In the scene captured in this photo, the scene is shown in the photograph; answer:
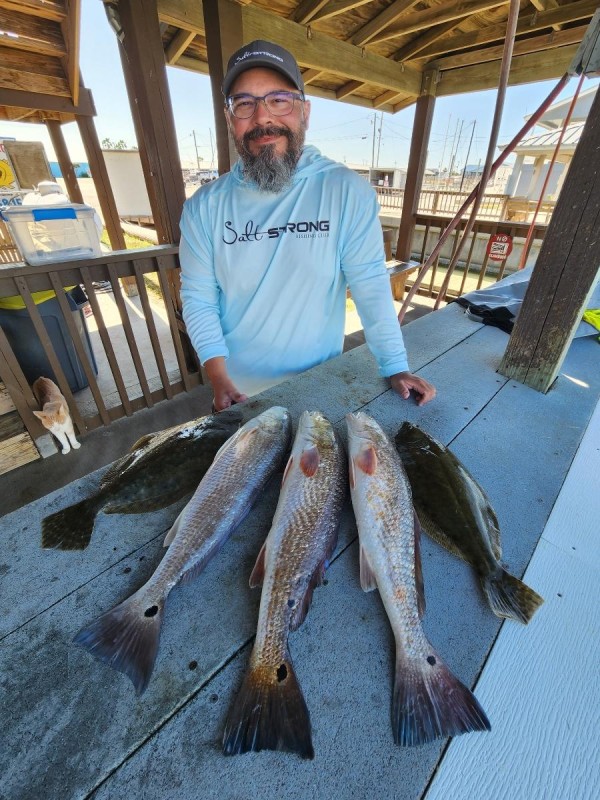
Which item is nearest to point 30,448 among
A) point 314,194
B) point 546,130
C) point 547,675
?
point 314,194

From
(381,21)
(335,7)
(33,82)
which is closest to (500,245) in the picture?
(381,21)

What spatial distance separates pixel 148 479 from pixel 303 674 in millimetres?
798

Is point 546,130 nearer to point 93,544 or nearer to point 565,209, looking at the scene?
point 565,209

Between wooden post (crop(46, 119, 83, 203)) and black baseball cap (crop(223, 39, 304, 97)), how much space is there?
6.92 m

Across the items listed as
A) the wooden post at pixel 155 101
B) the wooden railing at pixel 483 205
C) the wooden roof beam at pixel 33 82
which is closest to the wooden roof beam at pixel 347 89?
the wooden post at pixel 155 101

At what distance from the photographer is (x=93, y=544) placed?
1.07 metres

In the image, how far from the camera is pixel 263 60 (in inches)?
65.6

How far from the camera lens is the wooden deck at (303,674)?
0.69 meters

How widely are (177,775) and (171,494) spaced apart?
2.36 ft

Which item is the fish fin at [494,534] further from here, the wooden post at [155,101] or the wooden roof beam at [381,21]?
the wooden roof beam at [381,21]

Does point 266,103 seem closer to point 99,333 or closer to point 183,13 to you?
point 99,333

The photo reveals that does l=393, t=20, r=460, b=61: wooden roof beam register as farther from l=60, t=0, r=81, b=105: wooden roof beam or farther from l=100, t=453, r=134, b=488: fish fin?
l=100, t=453, r=134, b=488: fish fin

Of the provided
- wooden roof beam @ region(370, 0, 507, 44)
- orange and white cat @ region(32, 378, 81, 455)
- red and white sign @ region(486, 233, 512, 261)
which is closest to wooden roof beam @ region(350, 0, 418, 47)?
wooden roof beam @ region(370, 0, 507, 44)

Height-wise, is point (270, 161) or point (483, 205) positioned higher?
point (270, 161)
